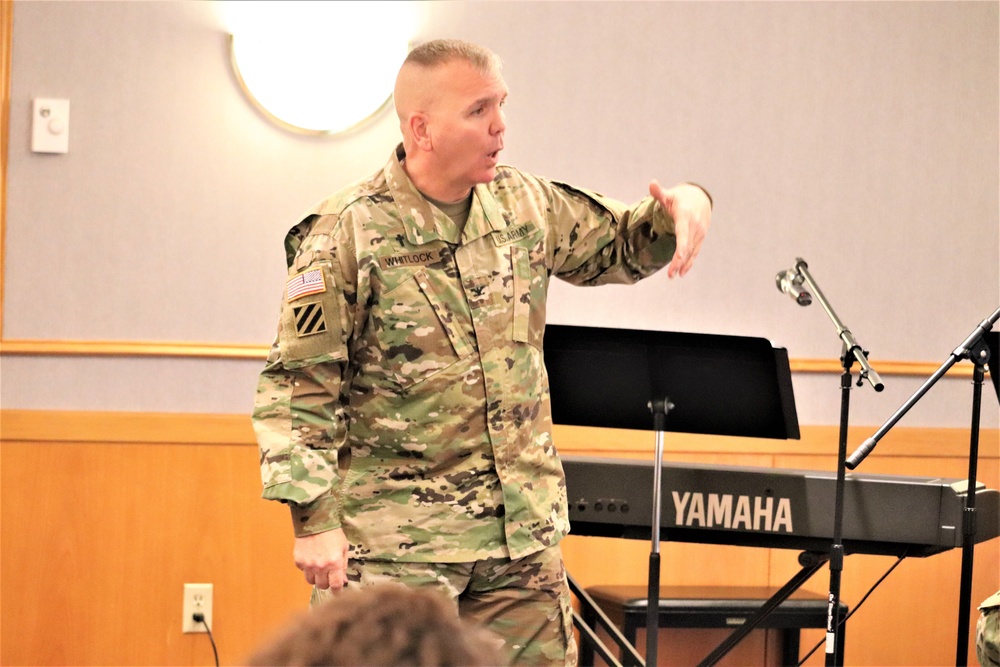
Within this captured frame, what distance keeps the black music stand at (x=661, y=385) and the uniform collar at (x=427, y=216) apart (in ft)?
1.59

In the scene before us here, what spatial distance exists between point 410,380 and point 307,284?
10.2 inches

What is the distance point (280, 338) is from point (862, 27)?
2.50 m

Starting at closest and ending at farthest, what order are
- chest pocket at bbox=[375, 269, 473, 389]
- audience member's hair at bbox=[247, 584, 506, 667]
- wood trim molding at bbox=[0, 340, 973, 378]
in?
audience member's hair at bbox=[247, 584, 506, 667] < chest pocket at bbox=[375, 269, 473, 389] < wood trim molding at bbox=[0, 340, 973, 378]

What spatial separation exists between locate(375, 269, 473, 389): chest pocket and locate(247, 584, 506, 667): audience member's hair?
134 cm

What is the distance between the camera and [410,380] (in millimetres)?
2209

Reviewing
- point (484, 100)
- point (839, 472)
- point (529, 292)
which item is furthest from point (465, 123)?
point (839, 472)

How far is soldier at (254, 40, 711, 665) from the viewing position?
218cm

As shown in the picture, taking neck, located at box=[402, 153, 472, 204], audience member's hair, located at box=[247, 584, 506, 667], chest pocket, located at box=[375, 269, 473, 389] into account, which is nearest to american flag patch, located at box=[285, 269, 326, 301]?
chest pocket, located at box=[375, 269, 473, 389]

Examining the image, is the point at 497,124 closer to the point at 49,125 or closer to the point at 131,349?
the point at 131,349

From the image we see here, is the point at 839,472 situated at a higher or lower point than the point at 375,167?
lower

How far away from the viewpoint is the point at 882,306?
12.7 ft

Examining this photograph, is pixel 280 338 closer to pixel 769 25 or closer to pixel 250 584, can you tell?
pixel 250 584

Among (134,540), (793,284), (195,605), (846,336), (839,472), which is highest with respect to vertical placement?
(793,284)

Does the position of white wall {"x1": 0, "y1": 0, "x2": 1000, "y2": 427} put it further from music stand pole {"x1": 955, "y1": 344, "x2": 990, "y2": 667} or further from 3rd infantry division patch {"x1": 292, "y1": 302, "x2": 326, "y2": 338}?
3rd infantry division patch {"x1": 292, "y1": 302, "x2": 326, "y2": 338}
